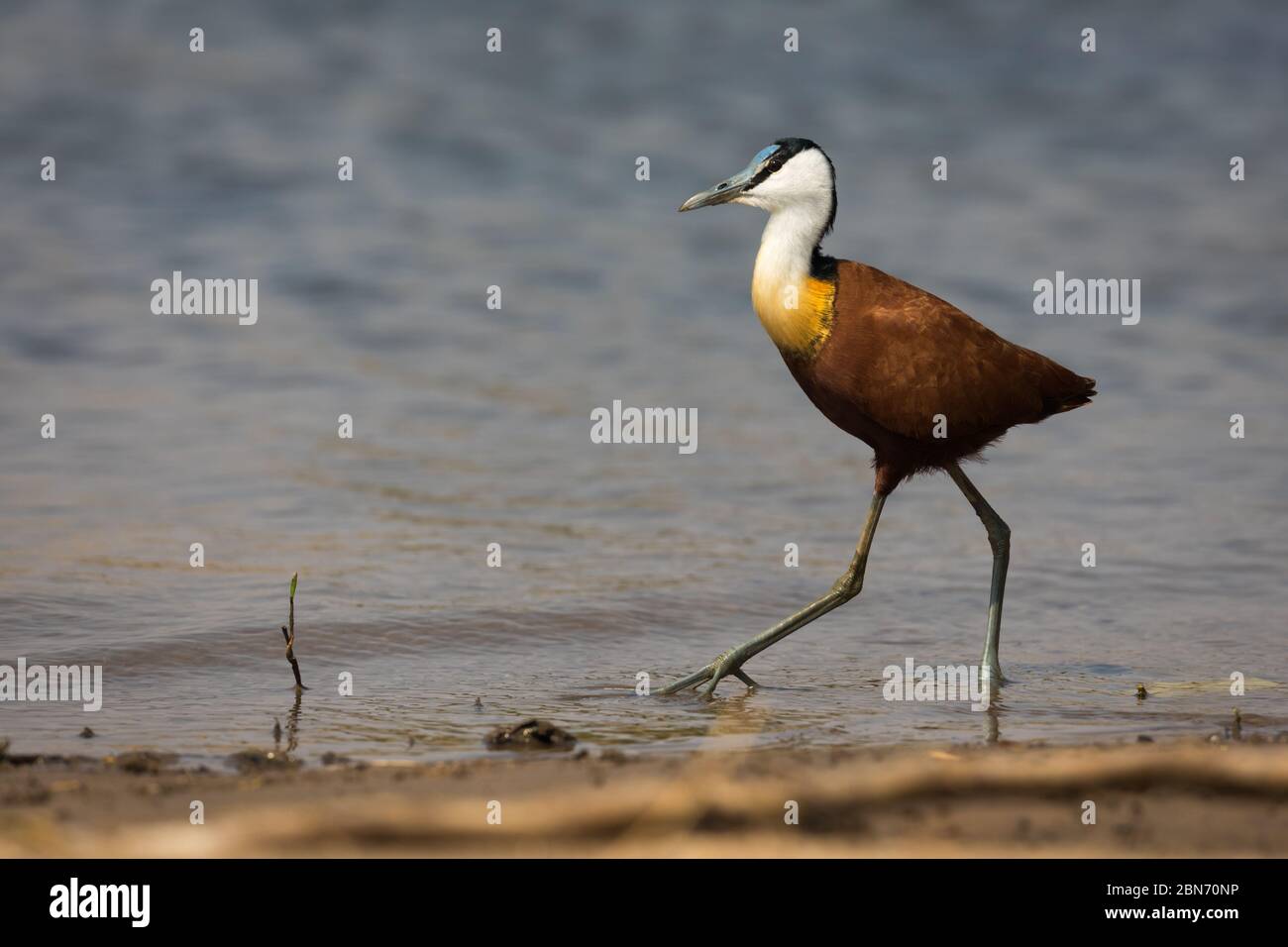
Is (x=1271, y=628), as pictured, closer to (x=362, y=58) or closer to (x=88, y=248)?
(x=88, y=248)

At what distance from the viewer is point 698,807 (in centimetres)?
420

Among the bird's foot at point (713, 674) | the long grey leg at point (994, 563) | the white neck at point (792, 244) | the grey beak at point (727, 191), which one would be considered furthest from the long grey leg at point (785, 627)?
the grey beak at point (727, 191)

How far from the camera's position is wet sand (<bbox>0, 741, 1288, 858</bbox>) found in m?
4.07

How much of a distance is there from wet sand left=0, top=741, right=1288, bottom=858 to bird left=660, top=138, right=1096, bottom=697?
1927 mm

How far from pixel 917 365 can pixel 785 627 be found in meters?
1.19

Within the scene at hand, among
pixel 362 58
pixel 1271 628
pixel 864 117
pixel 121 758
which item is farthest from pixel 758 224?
pixel 121 758

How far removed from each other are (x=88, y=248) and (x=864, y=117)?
8.33 metres

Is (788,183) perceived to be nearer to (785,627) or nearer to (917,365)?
(917,365)

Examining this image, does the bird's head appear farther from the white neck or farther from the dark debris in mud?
the dark debris in mud

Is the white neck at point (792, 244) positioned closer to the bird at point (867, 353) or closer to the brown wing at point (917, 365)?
the bird at point (867, 353)

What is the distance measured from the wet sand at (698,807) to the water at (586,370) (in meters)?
0.90

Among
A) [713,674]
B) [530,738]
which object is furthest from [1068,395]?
[530,738]

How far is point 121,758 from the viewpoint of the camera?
496 cm

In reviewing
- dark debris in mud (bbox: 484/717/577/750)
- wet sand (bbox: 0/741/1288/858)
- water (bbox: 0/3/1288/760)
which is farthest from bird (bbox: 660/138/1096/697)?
wet sand (bbox: 0/741/1288/858)
